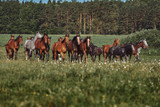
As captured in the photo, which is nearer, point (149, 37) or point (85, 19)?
point (149, 37)

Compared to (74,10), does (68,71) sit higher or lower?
lower

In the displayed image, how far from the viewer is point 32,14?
357ft

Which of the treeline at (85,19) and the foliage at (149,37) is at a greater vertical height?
the treeline at (85,19)

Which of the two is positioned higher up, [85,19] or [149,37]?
[85,19]

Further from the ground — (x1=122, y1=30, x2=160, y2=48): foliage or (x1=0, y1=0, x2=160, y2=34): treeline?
(x1=0, y1=0, x2=160, y2=34): treeline

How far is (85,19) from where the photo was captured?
108875mm

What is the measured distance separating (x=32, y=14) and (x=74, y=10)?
24.2m

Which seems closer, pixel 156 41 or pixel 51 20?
pixel 156 41

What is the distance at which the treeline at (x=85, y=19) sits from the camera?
9506cm

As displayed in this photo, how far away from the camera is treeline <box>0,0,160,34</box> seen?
312 feet

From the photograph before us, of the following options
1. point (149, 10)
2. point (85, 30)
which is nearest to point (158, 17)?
point (149, 10)

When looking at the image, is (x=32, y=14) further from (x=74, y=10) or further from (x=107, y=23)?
(x=107, y=23)

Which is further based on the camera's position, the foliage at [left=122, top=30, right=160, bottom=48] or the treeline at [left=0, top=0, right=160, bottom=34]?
the treeline at [left=0, top=0, right=160, bottom=34]

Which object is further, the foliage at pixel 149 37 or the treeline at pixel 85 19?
the treeline at pixel 85 19
